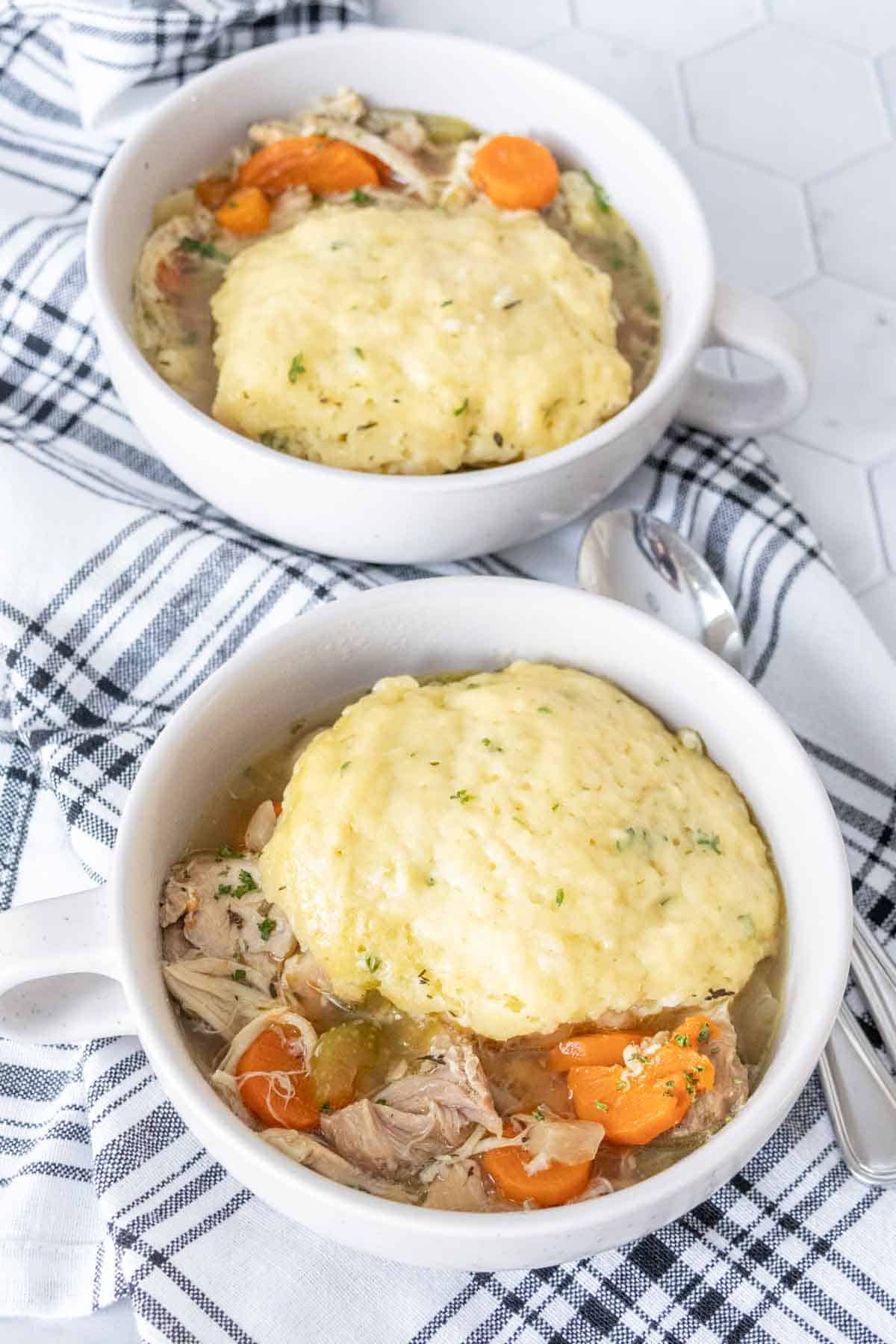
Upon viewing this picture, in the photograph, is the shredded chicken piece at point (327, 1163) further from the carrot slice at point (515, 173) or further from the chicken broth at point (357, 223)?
the carrot slice at point (515, 173)

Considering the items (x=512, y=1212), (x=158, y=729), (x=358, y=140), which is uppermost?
(x=358, y=140)

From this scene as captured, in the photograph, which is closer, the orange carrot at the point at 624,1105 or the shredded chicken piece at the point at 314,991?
the orange carrot at the point at 624,1105

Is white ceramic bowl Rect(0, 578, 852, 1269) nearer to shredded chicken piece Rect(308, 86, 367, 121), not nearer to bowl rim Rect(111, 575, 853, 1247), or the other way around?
bowl rim Rect(111, 575, 853, 1247)

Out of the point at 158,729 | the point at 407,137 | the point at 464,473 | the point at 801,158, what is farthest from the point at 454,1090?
the point at 801,158

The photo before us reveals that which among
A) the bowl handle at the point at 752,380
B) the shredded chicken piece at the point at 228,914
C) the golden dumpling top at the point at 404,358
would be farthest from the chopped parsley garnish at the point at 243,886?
the bowl handle at the point at 752,380

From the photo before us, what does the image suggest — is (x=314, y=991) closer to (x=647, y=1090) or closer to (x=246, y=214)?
(x=647, y=1090)

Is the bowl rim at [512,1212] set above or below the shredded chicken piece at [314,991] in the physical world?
above
